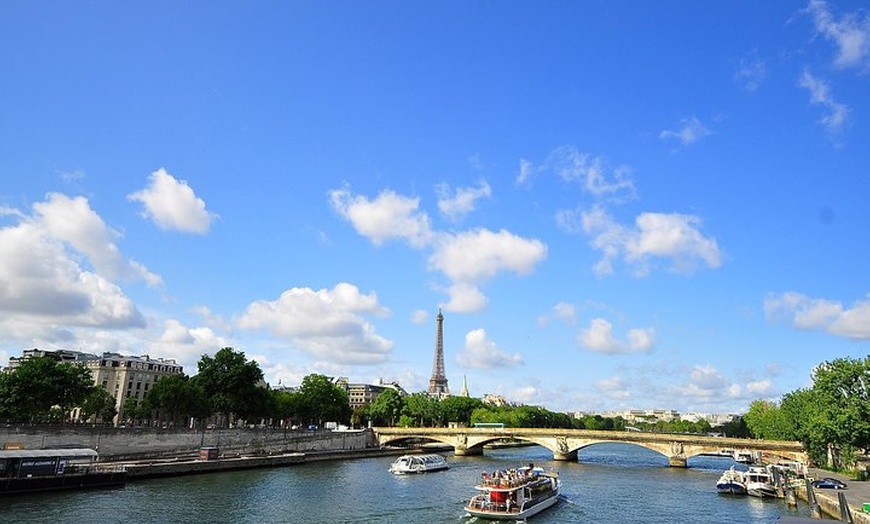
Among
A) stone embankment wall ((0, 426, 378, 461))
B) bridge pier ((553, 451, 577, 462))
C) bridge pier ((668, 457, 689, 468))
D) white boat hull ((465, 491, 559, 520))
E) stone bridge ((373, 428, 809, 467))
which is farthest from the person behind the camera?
bridge pier ((553, 451, 577, 462))

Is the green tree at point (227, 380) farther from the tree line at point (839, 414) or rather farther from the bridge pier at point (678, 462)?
the tree line at point (839, 414)

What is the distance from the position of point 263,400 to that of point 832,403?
247 ft

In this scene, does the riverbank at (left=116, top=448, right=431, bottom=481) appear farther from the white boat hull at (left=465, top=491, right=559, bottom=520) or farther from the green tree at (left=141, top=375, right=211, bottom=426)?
the white boat hull at (left=465, top=491, right=559, bottom=520)

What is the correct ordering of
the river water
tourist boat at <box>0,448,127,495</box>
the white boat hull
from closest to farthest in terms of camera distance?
the river water → the white boat hull → tourist boat at <box>0,448,127,495</box>

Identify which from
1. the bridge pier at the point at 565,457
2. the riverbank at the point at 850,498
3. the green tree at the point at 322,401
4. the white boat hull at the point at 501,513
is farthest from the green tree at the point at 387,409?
the white boat hull at the point at 501,513

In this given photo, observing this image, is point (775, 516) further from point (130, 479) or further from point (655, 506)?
point (130, 479)

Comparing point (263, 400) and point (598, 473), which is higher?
point (263, 400)

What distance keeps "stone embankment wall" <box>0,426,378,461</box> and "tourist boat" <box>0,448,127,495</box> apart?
26.5 feet

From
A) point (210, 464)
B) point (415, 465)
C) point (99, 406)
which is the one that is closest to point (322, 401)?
point (99, 406)

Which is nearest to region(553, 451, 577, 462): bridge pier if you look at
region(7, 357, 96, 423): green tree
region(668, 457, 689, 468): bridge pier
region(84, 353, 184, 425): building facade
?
region(668, 457, 689, 468): bridge pier

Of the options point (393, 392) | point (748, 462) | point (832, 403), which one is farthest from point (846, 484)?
point (393, 392)

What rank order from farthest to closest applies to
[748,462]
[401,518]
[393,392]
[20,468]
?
1. [393,392]
2. [748,462]
3. [20,468]
4. [401,518]

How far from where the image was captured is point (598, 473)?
7300cm

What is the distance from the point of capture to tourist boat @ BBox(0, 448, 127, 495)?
136ft
